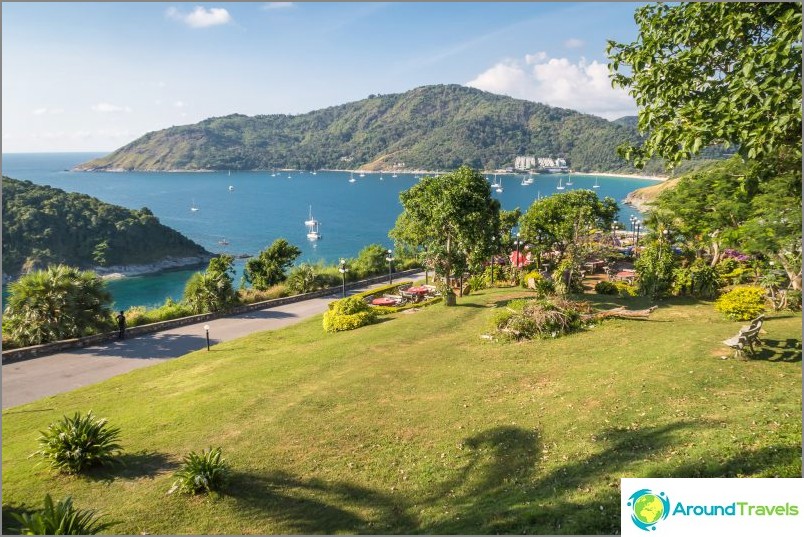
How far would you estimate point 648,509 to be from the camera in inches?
215

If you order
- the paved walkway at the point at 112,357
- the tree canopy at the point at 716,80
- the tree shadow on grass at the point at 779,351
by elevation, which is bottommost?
the paved walkway at the point at 112,357

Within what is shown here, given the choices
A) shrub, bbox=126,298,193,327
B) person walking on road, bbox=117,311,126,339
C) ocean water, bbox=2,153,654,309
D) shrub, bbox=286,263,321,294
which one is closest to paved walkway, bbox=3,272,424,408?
person walking on road, bbox=117,311,126,339

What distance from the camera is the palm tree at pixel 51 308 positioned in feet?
69.8

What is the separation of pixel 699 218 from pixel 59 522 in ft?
95.2

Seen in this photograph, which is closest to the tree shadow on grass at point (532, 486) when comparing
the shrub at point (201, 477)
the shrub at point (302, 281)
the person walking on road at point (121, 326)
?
the shrub at point (201, 477)

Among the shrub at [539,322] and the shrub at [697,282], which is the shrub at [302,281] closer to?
the shrub at [539,322]

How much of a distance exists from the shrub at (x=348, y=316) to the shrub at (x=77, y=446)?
1370cm

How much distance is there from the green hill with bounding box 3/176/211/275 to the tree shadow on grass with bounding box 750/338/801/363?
296ft

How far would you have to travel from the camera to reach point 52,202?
268 feet

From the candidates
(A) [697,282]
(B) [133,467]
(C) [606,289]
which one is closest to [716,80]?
(B) [133,467]

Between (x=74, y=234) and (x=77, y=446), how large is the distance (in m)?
86.7

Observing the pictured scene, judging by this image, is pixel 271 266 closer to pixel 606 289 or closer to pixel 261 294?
pixel 261 294

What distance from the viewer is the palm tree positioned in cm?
2127

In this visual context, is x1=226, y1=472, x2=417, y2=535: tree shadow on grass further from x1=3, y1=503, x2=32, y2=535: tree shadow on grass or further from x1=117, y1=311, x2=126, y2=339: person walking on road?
x1=117, y1=311, x2=126, y2=339: person walking on road
